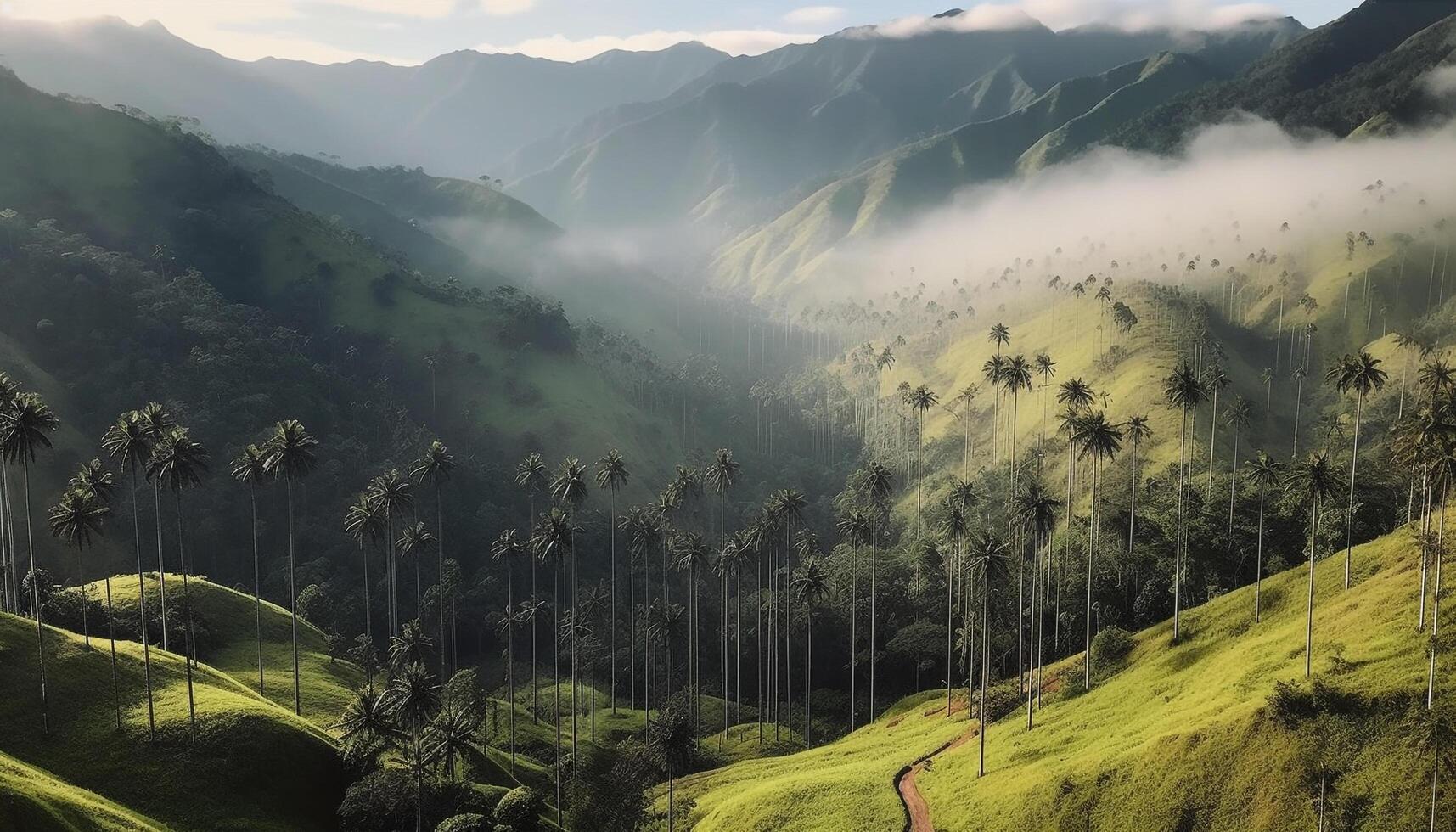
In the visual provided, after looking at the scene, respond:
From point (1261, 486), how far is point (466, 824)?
113 m

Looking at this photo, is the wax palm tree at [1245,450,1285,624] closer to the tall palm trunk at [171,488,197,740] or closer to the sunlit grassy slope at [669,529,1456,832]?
the sunlit grassy slope at [669,529,1456,832]

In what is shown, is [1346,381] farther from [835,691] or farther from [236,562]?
[236,562]

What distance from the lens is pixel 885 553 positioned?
196 m

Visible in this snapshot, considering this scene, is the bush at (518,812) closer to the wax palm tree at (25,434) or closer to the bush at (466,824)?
the bush at (466,824)

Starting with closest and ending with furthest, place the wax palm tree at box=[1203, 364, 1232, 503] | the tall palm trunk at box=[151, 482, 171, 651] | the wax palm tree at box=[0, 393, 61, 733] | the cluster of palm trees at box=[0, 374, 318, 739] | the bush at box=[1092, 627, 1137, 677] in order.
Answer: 1. the wax palm tree at box=[0, 393, 61, 733]
2. the cluster of palm trees at box=[0, 374, 318, 739]
3. the tall palm trunk at box=[151, 482, 171, 651]
4. the bush at box=[1092, 627, 1137, 677]
5. the wax palm tree at box=[1203, 364, 1232, 503]

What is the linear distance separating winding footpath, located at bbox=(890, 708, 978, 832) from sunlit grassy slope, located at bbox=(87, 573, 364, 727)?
69677mm

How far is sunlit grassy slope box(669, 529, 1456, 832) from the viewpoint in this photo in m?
71.6

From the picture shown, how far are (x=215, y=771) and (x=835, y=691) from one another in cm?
11500

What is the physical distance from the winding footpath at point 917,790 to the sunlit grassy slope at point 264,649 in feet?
229

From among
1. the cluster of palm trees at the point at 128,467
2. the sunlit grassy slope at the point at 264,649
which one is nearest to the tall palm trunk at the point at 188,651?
the cluster of palm trees at the point at 128,467

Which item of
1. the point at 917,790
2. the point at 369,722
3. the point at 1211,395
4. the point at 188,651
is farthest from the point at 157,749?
the point at 1211,395

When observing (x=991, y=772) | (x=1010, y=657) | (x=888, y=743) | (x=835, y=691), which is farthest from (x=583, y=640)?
(x=991, y=772)

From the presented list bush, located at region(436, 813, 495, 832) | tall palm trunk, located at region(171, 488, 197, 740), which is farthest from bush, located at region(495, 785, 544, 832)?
tall palm trunk, located at region(171, 488, 197, 740)

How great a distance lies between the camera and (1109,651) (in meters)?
110
